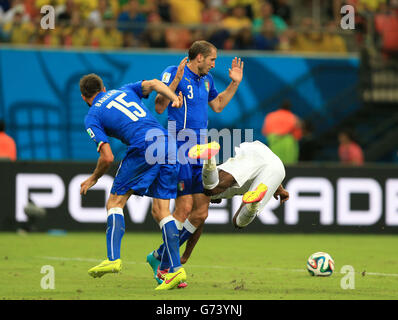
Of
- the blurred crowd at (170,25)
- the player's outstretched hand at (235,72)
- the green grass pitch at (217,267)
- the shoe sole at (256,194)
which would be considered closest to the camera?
the green grass pitch at (217,267)

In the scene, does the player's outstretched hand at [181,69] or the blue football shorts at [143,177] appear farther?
→ the player's outstretched hand at [181,69]

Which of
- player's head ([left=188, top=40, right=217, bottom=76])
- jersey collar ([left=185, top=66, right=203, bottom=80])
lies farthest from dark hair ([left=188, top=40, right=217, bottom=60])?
jersey collar ([left=185, top=66, right=203, bottom=80])

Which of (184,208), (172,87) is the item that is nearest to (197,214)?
(184,208)

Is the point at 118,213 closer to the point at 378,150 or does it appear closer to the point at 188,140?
the point at 188,140

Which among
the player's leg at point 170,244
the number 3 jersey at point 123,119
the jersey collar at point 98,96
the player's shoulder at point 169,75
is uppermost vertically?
the player's shoulder at point 169,75

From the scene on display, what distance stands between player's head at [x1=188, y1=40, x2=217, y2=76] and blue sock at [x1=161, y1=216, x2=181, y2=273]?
5.86ft

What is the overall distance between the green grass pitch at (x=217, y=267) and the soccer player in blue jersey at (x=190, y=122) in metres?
0.65

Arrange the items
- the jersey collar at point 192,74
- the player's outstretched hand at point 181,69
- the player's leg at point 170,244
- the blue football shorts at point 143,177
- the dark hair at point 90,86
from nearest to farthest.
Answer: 1. the player's leg at point 170,244
2. the blue football shorts at point 143,177
3. the dark hair at point 90,86
4. the player's outstretched hand at point 181,69
5. the jersey collar at point 192,74

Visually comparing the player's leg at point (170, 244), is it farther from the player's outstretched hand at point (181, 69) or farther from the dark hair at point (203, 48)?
the dark hair at point (203, 48)

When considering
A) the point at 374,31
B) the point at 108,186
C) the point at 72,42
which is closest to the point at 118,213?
the point at 108,186

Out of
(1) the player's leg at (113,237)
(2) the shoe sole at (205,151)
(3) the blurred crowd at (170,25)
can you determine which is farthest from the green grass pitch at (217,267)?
(3) the blurred crowd at (170,25)

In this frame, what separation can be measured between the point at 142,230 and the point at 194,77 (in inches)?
253

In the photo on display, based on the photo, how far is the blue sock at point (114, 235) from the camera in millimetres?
8438

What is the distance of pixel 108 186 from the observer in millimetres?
15297
